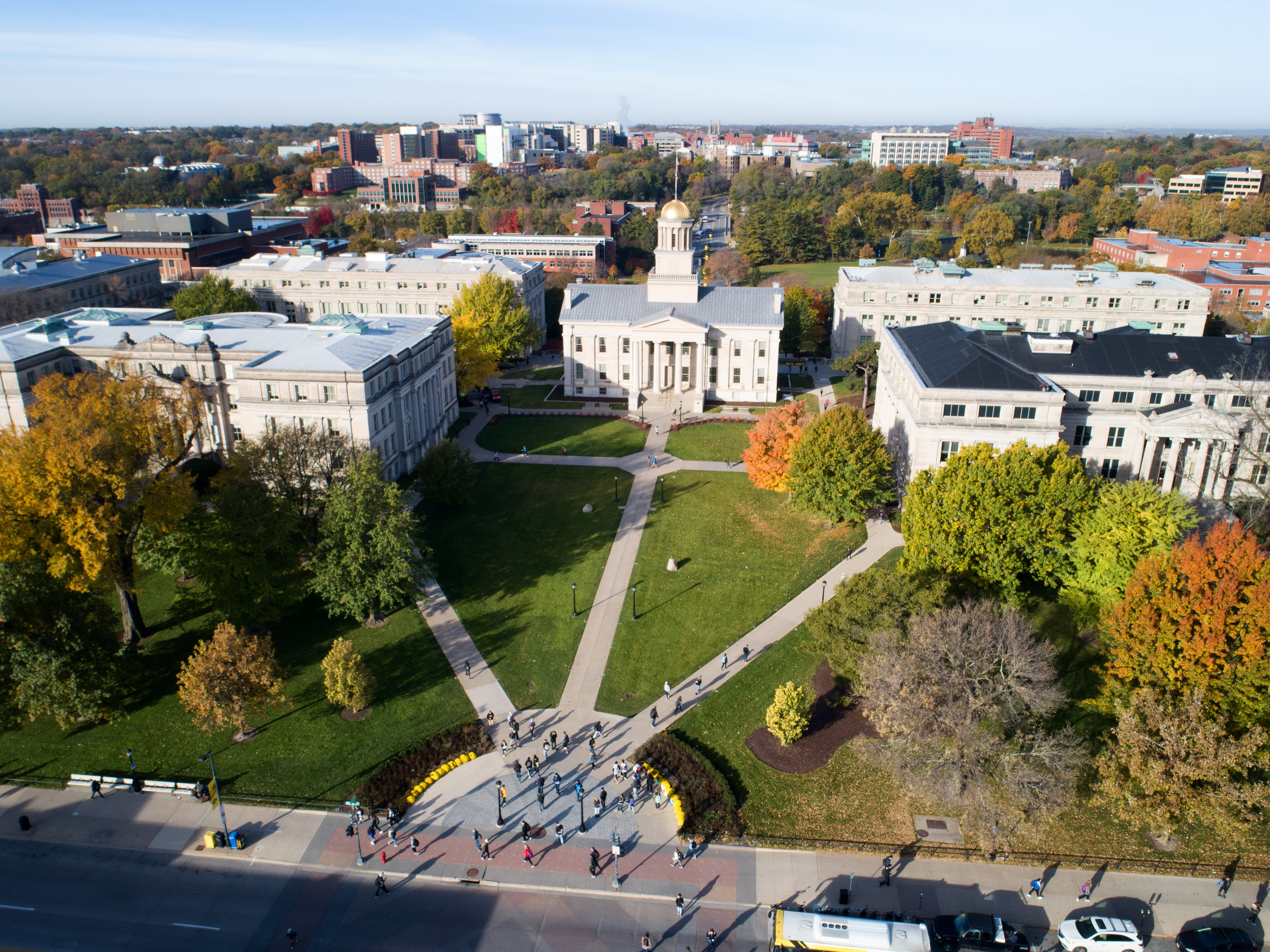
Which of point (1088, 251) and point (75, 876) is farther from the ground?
point (1088, 251)

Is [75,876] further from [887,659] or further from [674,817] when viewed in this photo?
[887,659]

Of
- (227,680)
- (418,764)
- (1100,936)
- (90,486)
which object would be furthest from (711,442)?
(1100,936)

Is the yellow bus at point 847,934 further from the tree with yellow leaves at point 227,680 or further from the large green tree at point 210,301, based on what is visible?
the large green tree at point 210,301

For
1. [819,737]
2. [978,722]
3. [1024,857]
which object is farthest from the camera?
[819,737]

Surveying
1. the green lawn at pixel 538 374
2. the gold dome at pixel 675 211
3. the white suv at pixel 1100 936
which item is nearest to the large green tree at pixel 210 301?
the green lawn at pixel 538 374

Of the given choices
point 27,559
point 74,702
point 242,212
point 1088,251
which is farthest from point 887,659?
point 1088,251

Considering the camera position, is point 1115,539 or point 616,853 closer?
point 616,853

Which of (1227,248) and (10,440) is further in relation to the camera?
(1227,248)

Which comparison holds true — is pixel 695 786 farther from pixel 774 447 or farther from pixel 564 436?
pixel 564 436
